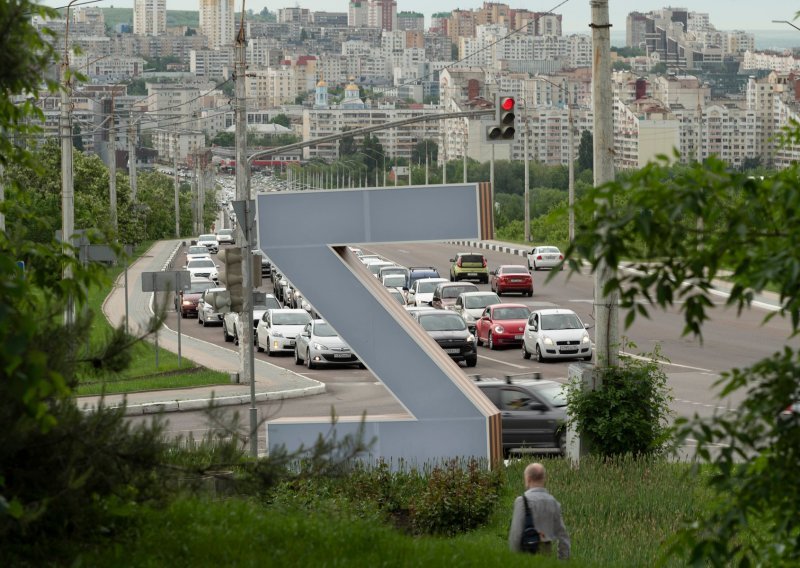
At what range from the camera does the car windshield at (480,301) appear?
136 feet

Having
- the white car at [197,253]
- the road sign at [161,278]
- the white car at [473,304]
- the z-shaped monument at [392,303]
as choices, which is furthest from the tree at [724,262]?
the white car at [197,253]

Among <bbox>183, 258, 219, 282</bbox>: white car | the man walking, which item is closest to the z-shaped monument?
the man walking

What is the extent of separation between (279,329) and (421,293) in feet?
32.4

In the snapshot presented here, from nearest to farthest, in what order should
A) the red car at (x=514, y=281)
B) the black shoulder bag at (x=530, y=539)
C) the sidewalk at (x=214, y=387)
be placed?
the black shoulder bag at (x=530, y=539) → the sidewalk at (x=214, y=387) → the red car at (x=514, y=281)

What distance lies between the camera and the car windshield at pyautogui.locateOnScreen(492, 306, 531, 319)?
38.7 m

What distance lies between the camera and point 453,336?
33.8m

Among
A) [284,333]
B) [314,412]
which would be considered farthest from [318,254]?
[284,333]

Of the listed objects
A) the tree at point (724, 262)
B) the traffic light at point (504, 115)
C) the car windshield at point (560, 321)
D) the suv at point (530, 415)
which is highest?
the traffic light at point (504, 115)

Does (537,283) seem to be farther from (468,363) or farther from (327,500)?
(327,500)

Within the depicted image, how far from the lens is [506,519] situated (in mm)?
14523

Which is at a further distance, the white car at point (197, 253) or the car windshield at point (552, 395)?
the white car at point (197, 253)

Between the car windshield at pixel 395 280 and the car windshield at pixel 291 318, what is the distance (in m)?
13.0

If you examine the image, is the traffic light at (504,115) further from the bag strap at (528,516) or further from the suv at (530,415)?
the bag strap at (528,516)

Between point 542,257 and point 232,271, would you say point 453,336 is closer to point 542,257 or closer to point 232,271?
point 232,271
